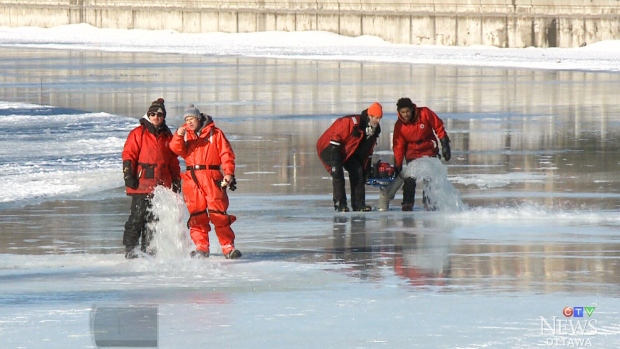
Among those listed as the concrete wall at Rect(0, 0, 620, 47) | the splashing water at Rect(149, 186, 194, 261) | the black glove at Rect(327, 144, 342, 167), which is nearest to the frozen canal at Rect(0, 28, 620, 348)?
the splashing water at Rect(149, 186, 194, 261)

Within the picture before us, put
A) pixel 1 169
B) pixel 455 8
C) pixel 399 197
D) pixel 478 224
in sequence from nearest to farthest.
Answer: pixel 478 224 < pixel 399 197 < pixel 1 169 < pixel 455 8

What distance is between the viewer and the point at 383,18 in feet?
178

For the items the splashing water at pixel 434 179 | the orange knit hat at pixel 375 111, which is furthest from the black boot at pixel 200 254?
the splashing water at pixel 434 179

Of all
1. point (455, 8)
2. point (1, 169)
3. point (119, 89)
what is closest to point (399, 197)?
point (1, 169)

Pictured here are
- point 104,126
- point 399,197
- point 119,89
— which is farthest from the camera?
point 119,89

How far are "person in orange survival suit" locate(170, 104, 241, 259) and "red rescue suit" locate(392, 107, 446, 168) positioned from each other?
3373 mm

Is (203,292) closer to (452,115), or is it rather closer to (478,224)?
(478,224)

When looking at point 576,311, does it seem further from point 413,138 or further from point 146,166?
point 413,138

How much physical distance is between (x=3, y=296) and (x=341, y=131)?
473 cm

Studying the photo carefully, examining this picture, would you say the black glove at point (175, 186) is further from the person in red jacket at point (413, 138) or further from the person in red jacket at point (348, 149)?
the person in red jacket at point (413, 138)

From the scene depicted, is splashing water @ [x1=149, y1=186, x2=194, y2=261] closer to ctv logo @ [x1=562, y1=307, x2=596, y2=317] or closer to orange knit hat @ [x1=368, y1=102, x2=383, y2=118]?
orange knit hat @ [x1=368, y1=102, x2=383, y2=118]

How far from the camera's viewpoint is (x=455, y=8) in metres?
52.5

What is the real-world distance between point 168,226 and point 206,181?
0.62 m

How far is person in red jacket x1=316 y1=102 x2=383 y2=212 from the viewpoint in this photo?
12844 mm
